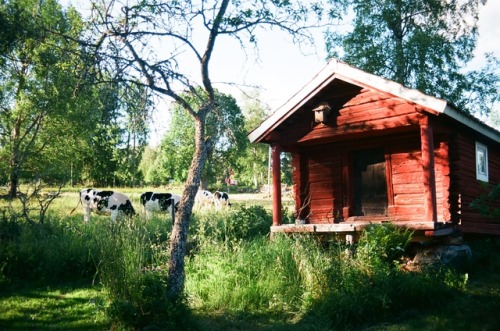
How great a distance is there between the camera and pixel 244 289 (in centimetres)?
824

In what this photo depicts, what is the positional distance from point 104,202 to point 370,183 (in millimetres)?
10558

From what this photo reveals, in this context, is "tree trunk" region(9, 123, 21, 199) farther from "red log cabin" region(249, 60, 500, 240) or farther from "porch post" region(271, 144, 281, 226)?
"porch post" region(271, 144, 281, 226)

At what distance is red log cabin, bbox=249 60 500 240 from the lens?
11.0m

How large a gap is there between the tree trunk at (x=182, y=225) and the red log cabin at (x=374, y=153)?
473 centimetres

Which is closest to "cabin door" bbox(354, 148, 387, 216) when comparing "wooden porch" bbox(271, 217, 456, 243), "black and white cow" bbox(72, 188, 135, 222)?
"wooden porch" bbox(271, 217, 456, 243)

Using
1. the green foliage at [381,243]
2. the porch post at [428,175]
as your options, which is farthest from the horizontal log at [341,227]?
the porch post at [428,175]

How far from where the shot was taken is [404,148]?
40.9ft

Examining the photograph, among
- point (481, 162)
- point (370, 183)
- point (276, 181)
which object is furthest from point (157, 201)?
point (481, 162)

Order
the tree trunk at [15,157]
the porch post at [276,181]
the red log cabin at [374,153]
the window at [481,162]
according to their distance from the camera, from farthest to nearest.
A: the tree trunk at [15,157], the window at [481,162], the porch post at [276,181], the red log cabin at [374,153]

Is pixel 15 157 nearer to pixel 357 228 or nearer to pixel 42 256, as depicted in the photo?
pixel 42 256

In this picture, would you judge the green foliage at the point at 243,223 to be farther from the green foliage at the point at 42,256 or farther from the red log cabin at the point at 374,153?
the green foliage at the point at 42,256

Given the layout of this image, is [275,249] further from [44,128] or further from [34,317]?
[44,128]

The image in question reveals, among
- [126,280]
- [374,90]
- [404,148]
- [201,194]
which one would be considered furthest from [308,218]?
[201,194]

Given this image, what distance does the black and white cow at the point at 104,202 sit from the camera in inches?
701
